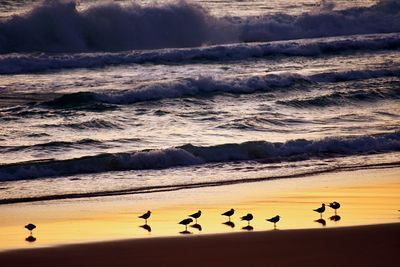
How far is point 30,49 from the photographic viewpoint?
33594 millimetres

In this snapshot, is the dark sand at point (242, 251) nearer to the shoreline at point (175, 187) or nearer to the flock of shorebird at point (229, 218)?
the flock of shorebird at point (229, 218)

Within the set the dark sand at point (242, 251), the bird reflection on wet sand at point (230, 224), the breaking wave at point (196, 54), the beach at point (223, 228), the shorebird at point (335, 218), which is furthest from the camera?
the breaking wave at point (196, 54)

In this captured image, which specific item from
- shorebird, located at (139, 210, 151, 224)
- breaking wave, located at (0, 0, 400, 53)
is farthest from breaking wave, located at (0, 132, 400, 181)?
breaking wave, located at (0, 0, 400, 53)

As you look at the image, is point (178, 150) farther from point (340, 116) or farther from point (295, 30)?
point (295, 30)

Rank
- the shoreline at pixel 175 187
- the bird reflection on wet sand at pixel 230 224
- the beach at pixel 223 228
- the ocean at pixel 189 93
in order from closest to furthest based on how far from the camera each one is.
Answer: the beach at pixel 223 228, the bird reflection on wet sand at pixel 230 224, the shoreline at pixel 175 187, the ocean at pixel 189 93

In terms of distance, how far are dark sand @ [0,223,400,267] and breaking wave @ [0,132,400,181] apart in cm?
564

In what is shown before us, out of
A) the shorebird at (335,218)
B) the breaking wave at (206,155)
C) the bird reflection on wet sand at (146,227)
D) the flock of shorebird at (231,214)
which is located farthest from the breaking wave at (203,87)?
the shorebird at (335,218)

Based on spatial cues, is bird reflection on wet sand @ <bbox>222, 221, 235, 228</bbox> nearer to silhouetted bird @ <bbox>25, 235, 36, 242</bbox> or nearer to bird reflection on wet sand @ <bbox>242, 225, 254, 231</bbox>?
bird reflection on wet sand @ <bbox>242, 225, 254, 231</bbox>

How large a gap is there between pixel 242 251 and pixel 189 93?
15209 millimetres

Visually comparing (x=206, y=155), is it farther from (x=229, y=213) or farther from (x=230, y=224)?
(x=230, y=224)

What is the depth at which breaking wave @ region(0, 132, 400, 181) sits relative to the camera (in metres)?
16.9

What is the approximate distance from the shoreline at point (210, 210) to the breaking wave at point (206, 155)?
92.9 inches

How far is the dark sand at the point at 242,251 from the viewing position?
10391mm

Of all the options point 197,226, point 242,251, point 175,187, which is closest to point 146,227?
point 197,226
